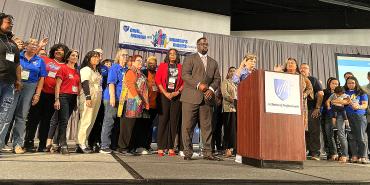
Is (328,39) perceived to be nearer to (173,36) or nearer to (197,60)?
(173,36)

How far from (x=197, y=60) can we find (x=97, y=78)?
125 centimetres

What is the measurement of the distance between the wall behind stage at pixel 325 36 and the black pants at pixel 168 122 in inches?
236

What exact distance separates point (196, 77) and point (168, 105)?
0.65 meters

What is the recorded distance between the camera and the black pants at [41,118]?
329 centimetres

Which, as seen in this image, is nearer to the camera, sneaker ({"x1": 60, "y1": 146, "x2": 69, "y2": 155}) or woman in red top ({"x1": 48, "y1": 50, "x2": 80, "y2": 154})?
sneaker ({"x1": 60, "y1": 146, "x2": 69, "y2": 155})

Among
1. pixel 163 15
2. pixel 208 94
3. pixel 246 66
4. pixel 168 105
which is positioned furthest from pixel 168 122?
pixel 163 15

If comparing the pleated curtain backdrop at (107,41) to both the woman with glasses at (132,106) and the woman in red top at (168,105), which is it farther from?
the woman in red top at (168,105)

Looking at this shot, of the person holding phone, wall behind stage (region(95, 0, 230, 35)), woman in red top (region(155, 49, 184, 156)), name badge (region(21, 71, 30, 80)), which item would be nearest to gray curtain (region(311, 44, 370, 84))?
wall behind stage (region(95, 0, 230, 35))

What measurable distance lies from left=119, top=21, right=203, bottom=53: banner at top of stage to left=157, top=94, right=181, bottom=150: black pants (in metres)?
3.54

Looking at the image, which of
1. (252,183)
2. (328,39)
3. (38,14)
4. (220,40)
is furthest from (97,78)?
(328,39)

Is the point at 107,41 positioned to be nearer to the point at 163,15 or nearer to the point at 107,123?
the point at 163,15

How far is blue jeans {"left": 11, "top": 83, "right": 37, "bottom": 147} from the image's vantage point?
3105 millimetres

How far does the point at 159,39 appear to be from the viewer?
7.04m

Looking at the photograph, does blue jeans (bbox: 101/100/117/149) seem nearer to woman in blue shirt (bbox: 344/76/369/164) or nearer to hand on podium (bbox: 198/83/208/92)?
hand on podium (bbox: 198/83/208/92)
